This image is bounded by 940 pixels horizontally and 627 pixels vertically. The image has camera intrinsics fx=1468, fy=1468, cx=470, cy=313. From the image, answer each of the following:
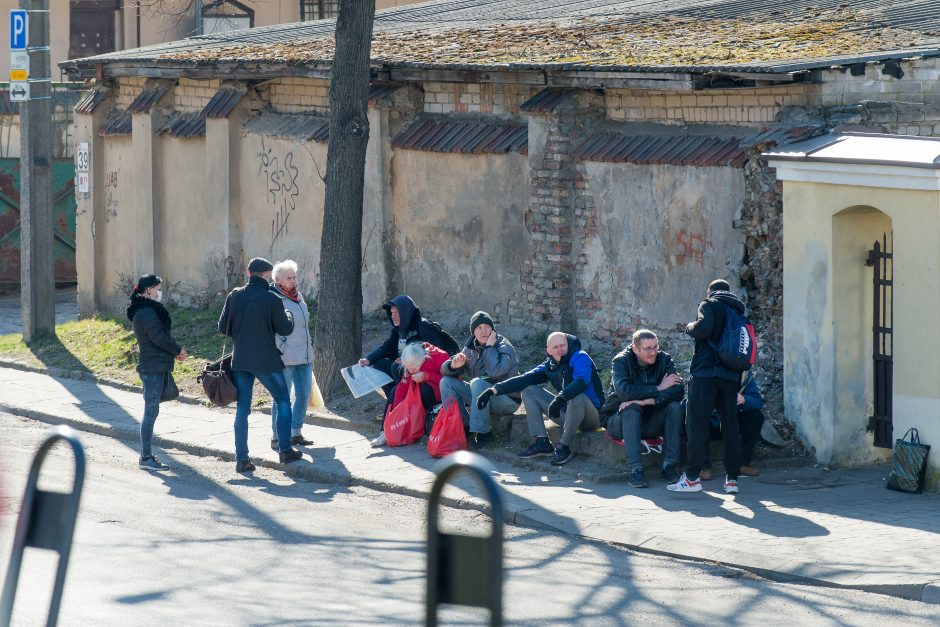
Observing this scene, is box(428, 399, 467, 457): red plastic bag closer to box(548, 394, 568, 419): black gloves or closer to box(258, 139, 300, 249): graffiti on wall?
box(548, 394, 568, 419): black gloves

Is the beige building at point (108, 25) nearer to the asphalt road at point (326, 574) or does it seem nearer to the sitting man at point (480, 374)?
the sitting man at point (480, 374)

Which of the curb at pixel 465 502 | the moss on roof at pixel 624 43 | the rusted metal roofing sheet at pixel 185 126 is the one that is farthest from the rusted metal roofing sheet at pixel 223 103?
the curb at pixel 465 502

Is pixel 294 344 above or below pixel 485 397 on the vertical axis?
above

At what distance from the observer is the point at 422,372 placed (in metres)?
12.2

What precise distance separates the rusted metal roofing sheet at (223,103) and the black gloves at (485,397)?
24.4 feet

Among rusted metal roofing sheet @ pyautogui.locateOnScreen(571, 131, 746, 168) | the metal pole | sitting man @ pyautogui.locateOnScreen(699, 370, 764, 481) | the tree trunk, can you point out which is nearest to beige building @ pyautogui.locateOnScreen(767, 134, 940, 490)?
sitting man @ pyautogui.locateOnScreen(699, 370, 764, 481)

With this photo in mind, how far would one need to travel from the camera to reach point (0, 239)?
23.6m

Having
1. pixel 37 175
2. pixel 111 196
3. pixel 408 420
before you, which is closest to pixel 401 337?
pixel 408 420

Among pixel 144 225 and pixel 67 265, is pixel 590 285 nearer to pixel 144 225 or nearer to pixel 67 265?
pixel 144 225

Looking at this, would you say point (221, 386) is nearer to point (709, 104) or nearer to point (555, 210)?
point (555, 210)

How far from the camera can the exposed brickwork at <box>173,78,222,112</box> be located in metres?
18.7

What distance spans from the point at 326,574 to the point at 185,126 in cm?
1131

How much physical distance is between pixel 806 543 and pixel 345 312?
5.90 metres

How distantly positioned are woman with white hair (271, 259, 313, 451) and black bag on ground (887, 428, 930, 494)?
15.4 feet
